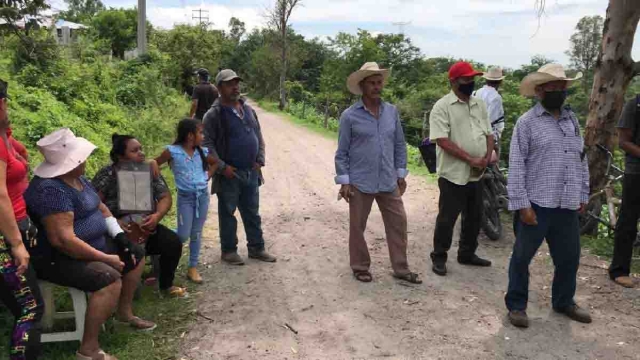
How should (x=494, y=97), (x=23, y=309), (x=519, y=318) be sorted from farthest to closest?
(x=494, y=97)
(x=519, y=318)
(x=23, y=309)

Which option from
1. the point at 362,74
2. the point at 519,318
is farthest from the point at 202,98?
the point at 519,318

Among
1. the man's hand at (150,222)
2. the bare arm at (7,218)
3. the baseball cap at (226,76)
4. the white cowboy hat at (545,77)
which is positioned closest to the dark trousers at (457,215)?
the white cowboy hat at (545,77)

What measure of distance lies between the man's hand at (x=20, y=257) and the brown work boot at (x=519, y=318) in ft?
11.0

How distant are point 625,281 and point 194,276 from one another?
391 centimetres

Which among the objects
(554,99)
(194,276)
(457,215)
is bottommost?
(194,276)

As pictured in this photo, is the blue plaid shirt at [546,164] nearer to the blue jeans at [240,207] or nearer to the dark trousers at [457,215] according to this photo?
the dark trousers at [457,215]

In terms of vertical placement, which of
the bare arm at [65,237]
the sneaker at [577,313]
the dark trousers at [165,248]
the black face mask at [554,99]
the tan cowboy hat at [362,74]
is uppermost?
the tan cowboy hat at [362,74]

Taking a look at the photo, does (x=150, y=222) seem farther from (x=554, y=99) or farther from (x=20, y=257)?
(x=554, y=99)

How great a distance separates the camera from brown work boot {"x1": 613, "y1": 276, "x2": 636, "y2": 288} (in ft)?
16.3

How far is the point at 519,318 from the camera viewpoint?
13.6ft

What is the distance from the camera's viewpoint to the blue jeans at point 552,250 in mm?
4082

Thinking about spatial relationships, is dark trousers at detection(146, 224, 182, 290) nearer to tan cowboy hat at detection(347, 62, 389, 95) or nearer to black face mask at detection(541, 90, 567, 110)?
tan cowboy hat at detection(347, 62, 389, 95)

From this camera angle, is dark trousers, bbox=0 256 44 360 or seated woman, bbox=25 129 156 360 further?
seated woman, bbox=25 129 156 360

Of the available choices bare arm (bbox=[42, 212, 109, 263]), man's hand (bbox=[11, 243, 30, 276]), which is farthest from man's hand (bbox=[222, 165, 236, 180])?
man's hand (bbox=[11, 243, 30, 276])
